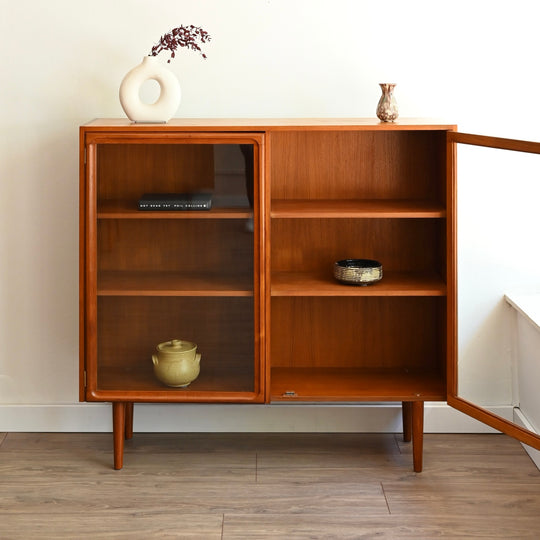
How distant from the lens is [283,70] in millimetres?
2672

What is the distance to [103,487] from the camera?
96.2 inches

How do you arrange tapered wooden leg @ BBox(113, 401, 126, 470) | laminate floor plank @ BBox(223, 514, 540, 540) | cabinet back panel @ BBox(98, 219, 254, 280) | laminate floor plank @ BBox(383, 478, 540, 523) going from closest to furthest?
1. laminate floor plank @ BBox(223, 514, 540, 540)
2. laminate floor plank @ BBox(383, 478, 540, 523)
3. cabinet back panel @ BBox(98, 219, 254, 280)
4. tapered wooden leg @ BBox(113, 401, 126, 470)

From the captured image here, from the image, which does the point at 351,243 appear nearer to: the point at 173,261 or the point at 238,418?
the point at 173,261

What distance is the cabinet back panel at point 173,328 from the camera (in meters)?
2.45

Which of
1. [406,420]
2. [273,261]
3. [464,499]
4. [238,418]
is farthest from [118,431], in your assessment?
[464,499]

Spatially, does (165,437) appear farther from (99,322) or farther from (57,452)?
(99,322)

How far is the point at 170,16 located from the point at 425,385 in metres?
1.38

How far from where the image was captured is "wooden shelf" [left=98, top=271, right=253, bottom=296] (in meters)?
2.43

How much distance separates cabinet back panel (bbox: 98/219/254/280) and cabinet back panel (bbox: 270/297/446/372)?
35 centimetres

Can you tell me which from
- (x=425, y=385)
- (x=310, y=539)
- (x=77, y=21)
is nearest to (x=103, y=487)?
(x=310, y=539)

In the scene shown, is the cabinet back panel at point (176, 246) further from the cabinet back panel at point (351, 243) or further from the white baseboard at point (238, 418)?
the white baseboard at point (238, 418)

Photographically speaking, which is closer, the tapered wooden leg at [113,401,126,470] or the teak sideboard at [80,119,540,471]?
the teak sideboard at [80,119,540,471]

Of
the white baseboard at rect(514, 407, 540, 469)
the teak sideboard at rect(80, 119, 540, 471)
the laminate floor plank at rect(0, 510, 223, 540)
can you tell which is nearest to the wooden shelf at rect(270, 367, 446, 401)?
the teak sideboard at rect(80, 119, 540, 471)

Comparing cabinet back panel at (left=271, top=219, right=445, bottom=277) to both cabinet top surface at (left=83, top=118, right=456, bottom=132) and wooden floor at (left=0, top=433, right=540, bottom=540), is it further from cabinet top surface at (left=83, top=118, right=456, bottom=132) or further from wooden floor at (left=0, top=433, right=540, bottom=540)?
wooden floor at (left=0, top=433, right=540, bottom=540)
